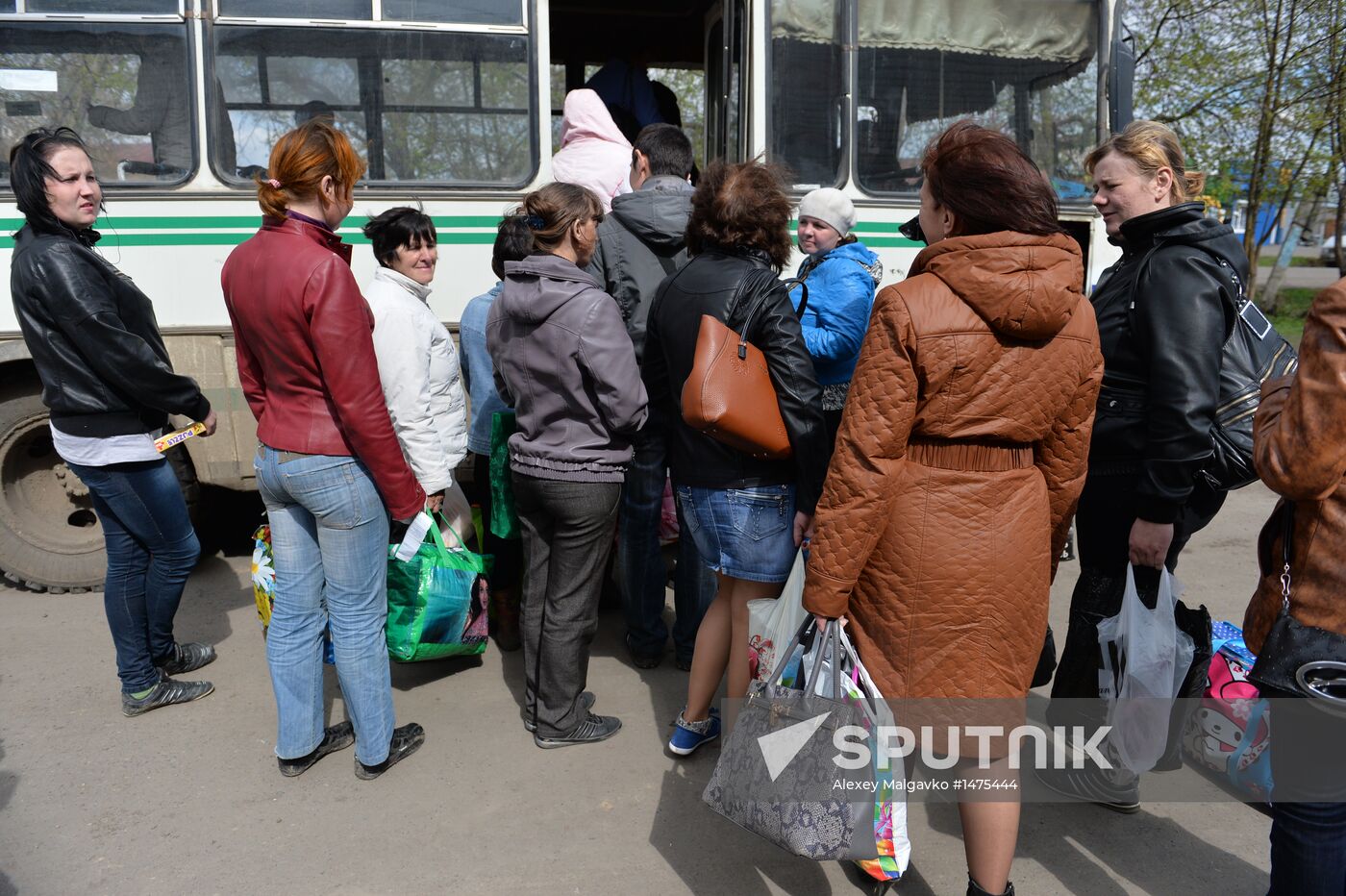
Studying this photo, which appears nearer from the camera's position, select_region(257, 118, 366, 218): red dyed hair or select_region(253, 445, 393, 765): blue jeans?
select_region(257, 118, 366, 218): red dyed hair

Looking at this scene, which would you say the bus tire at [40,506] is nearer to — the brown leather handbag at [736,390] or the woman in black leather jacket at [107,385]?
the woman in black leather jacket at [107,385]

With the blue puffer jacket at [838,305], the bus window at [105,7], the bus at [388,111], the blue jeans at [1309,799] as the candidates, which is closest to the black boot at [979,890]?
the blue jeans at [1309,799]

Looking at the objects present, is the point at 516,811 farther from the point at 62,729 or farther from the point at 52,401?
the point at 52,401

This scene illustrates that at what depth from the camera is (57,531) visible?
497 centimetres

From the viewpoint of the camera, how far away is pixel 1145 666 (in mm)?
2701

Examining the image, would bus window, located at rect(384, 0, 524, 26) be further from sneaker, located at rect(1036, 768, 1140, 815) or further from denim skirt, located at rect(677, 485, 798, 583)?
sneaker, located at rect(1036, 768, 1140, 815)

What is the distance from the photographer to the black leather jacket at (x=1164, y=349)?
101 inches

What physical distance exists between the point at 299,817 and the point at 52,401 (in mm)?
1604

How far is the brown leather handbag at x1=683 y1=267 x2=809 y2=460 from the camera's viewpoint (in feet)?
8.94

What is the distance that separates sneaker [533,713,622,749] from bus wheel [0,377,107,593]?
274cm

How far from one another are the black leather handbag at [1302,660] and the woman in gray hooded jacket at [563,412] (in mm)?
1807

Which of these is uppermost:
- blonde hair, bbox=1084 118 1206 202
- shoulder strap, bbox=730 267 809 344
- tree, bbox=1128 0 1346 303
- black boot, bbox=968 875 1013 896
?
tree, bbox=1128 0 1346 303

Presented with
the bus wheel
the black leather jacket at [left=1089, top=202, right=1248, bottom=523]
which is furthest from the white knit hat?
the bus wheel

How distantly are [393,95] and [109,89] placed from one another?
125 cm
